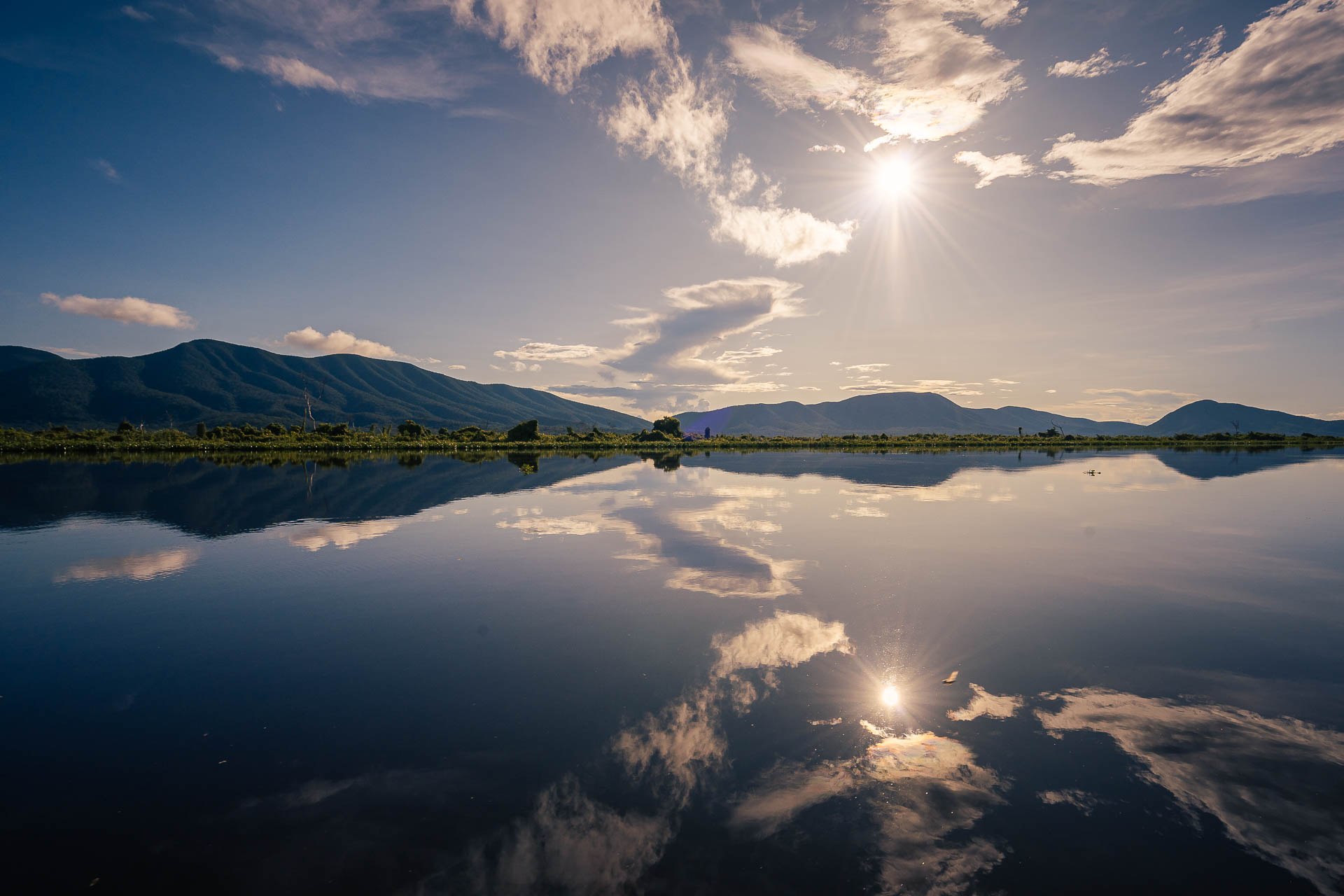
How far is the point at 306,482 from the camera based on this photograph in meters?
55.2

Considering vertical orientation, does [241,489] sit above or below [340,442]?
below

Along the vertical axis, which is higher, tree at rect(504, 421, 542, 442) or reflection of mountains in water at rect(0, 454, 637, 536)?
tree at rect(504, 421, 542, 442)

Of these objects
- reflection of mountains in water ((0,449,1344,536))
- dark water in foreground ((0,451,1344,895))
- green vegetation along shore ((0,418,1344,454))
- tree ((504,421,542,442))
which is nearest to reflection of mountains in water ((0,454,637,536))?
reflection of mountains in water ((0,449,1344,536))

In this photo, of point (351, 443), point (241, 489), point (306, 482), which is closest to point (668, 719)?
point (241, 489)

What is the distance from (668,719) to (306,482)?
58.2m

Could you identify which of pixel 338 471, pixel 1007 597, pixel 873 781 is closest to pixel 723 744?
pixel 873 781

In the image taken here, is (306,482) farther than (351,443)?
No

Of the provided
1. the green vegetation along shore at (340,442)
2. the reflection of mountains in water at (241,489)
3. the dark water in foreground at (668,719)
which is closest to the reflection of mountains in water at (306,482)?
the reflection of mountains in water at (241,489)

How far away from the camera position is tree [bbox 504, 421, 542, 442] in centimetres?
16712

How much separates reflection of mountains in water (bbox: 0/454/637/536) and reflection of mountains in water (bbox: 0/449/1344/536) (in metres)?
0.11

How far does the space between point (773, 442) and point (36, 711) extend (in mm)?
179108

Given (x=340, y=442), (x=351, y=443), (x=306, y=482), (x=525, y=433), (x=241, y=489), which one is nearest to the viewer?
(x=241, y=489)

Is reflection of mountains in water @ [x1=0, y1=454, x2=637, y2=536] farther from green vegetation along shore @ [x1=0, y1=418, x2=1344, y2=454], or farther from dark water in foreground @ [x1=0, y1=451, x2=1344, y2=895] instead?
green vegetation along shore @ [x1=0, y1=418, x2=1344, y2=454]

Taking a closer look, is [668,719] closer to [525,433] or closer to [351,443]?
[351,443]
